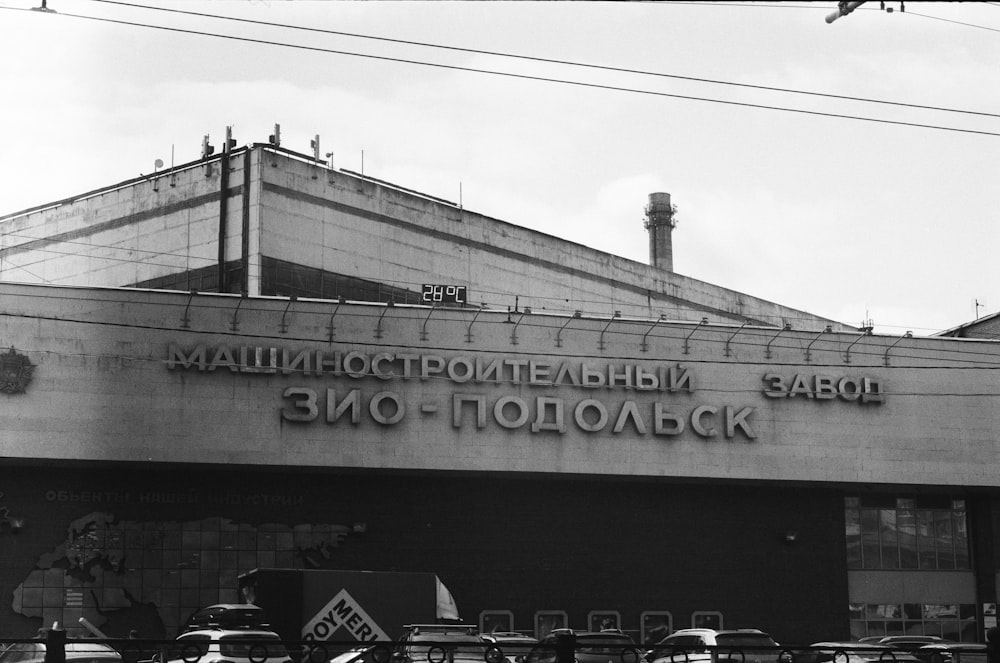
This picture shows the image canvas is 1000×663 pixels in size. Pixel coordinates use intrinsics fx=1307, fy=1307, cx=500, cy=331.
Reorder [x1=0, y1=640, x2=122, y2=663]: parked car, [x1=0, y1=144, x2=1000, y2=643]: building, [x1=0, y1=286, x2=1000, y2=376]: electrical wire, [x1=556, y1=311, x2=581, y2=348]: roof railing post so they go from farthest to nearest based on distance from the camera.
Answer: [x1=556, y1=311, x2=581, y2=348]: roof railing post → [x1=0, y1=286, x2=1000, y2=376]: electrical wire → [x1=0, y1=144, x2=1000, y2=643]: building → [x1=0, y1=640, x2=122, y2=663]: parked car

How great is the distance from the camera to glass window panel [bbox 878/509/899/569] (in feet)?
149

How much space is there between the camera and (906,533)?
4597 centimetres

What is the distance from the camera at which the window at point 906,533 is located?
45.3 m

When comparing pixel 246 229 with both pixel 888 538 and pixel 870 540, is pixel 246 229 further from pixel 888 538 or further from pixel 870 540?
pixel 888 538

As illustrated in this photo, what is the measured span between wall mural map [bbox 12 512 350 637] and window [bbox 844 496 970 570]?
61.0 feet

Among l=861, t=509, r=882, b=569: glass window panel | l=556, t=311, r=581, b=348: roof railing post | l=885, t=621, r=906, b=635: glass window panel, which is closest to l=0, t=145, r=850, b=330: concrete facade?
l=556, t=311, r=581, b=348: roof railing post

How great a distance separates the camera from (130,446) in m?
37.4

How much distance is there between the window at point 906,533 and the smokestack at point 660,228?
30.5m

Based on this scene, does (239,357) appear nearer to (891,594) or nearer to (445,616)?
(445,616)

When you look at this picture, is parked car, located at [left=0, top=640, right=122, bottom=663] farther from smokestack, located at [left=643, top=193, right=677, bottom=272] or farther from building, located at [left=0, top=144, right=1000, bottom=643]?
smokestack, located at [left=643, top=193, right=677, bottom=272]

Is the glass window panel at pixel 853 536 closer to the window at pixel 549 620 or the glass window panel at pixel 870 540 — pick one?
the glass window panel at pixel 870 540

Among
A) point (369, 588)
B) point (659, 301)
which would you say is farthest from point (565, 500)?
point (659, 301)

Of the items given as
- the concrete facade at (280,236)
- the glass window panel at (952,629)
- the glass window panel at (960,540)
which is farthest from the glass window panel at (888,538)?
the concrete facade at (280,236)

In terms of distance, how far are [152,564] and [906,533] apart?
84.2 feet
